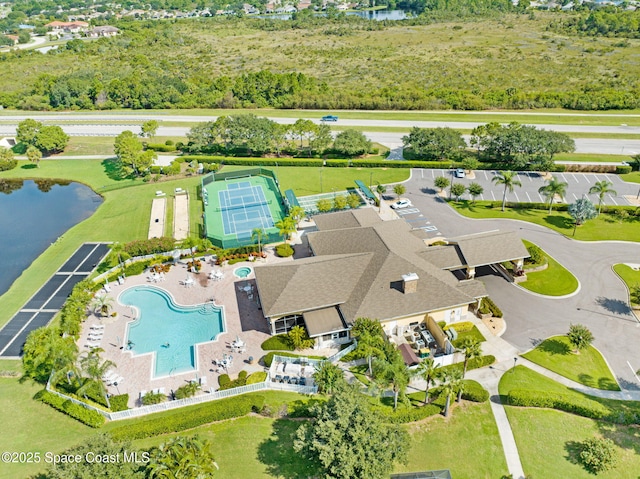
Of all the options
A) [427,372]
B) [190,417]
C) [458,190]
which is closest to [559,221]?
[458,190]

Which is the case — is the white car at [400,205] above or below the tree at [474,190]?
below

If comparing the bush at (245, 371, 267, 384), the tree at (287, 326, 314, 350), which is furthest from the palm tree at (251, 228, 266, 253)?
the bush at (245, 371, 267, 384)

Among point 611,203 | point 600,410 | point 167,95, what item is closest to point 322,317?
point 600,410

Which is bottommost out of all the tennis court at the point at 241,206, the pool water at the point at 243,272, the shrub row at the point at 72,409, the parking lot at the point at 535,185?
the shrub row at the point at 72,409

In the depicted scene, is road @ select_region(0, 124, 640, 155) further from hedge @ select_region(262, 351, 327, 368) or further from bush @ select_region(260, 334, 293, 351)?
hedge @ select_region(262, 351, 327, 368)

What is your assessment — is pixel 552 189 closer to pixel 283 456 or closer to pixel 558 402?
pixel 558 402

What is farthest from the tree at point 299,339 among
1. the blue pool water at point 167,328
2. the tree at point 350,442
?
the tree at point 350,442

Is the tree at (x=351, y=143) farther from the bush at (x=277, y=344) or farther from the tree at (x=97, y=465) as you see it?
the tree at (x=97, y=465)
